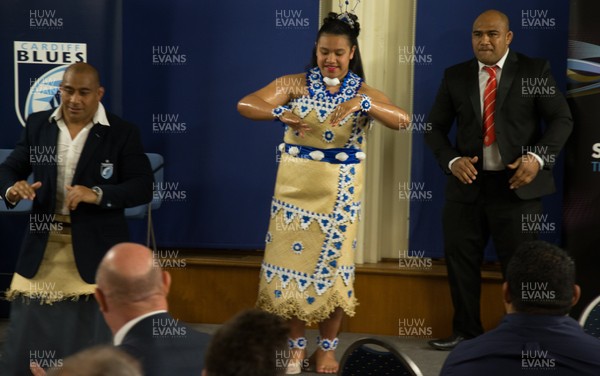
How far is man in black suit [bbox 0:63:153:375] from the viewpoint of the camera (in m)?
3.67

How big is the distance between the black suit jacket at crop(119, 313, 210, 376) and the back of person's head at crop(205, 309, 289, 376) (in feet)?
1.83

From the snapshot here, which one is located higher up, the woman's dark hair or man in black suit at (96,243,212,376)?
the woman's dark hair

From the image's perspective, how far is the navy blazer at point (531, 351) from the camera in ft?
7.27

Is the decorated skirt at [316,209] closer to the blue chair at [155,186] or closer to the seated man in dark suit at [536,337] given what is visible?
the blue chair at [155,186]

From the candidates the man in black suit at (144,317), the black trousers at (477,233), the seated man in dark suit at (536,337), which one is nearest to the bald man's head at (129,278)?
the man in black suit at (144,317)

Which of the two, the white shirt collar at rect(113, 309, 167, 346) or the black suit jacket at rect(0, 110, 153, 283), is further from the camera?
A: the black suit jacket at rect(0, 110, 153, 283)

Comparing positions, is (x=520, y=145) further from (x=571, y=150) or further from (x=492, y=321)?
(x=492, y=321)

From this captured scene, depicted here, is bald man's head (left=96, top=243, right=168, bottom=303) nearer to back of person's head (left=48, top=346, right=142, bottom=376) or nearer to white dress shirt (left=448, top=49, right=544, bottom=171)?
back of person's head (left=48, top=346, right=142, bottom=376)

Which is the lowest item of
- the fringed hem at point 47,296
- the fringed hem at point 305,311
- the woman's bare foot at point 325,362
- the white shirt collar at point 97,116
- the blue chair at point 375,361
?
the woman's bare foot at point 325,362

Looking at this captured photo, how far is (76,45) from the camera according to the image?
5.30m

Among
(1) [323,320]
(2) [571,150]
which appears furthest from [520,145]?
(1) [323,320]

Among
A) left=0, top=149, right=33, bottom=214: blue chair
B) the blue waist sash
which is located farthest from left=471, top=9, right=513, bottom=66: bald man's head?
left=0, top=149, right=33, bottom=214: blue chair

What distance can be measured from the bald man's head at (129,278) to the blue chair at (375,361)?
558mm

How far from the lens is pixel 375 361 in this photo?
100 inches
